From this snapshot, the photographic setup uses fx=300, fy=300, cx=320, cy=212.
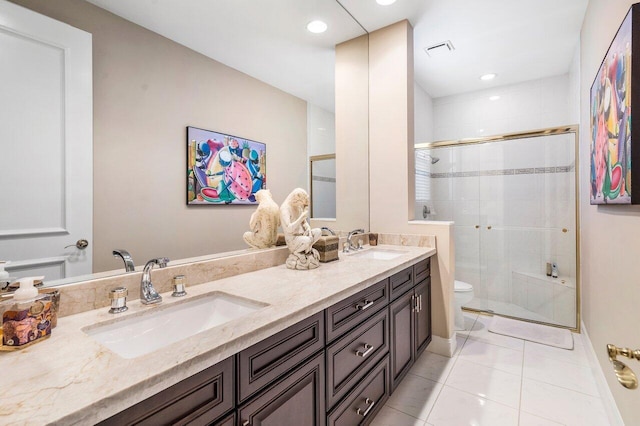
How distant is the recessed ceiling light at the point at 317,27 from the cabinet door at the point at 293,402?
81.0 inches

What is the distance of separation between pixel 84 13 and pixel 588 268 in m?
3.33

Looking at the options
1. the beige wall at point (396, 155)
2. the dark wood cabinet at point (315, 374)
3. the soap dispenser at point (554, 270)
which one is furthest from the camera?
the soap dispenser at point (554, 270)

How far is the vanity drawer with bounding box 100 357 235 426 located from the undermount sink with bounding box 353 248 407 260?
1509 mm

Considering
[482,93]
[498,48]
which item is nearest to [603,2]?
[498,48]

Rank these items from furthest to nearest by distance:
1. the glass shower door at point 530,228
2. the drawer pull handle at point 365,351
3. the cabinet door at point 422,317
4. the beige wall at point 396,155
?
the glass shower door at point 530,228 < the beige wall at point 396,155 < the cabinet door at point 422,317 < the drawer pull handle at point 365,351

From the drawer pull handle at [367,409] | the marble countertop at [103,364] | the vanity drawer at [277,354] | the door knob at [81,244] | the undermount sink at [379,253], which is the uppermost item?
the door knob at [81,244]

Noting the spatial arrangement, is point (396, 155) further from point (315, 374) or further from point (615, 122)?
point (315, 374)

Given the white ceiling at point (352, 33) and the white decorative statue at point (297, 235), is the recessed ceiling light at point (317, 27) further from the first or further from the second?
the white decorative statue at point (297, 235)

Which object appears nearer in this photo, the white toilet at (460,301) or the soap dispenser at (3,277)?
the soap dispenser at (3,277)

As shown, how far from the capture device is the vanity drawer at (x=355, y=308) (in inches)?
47.7

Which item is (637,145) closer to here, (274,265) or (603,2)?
(603,2)

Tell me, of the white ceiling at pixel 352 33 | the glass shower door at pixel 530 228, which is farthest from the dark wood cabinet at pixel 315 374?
the glass shower door at pixel 530 228

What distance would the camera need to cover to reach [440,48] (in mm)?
2797

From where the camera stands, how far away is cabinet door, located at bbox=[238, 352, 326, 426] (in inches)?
33.7
